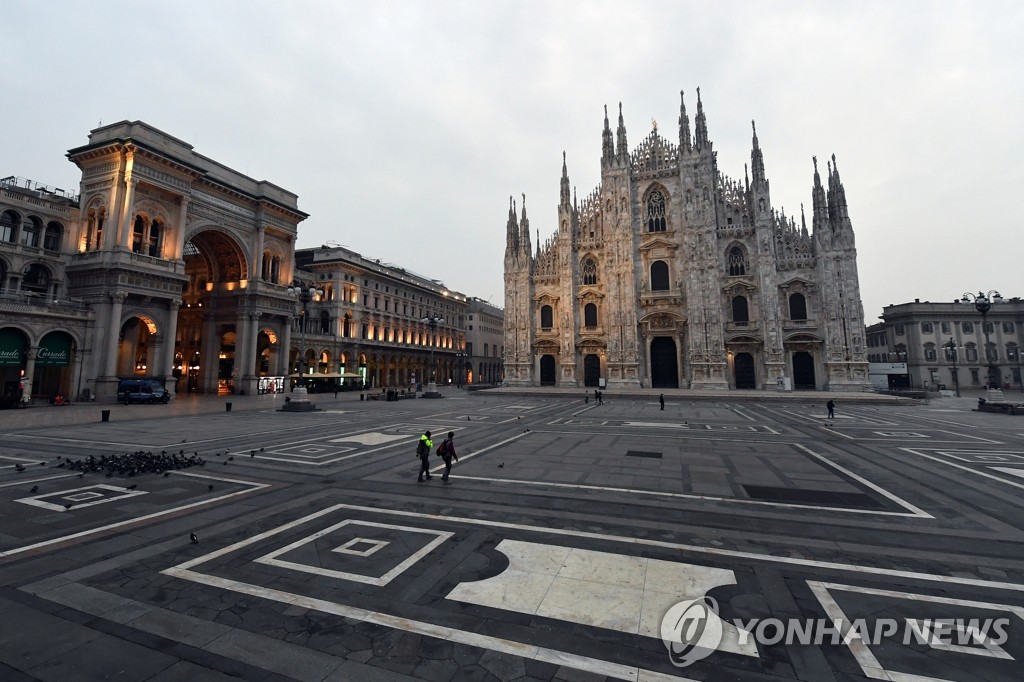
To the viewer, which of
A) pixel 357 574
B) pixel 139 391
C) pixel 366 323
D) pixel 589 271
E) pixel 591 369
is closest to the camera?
pixel 357 574

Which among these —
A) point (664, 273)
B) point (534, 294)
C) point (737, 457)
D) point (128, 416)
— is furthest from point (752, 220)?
point (128, 416)

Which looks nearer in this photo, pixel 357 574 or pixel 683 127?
pixel 357 574

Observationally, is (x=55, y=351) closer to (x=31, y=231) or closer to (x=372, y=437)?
(x=31, y=231)

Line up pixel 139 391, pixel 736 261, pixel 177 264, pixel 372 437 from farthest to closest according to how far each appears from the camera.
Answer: pixel 736 261
pixel 177 264
pixel 139 391
pixel 372 437

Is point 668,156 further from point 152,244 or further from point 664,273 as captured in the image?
point 152,244

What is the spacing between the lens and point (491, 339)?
93.1 metres

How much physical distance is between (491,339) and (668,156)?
5454cm

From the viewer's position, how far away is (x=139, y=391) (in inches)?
1188

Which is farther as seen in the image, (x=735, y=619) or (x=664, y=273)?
(x=664, y=273)

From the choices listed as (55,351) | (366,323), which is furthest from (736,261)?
(55,351)

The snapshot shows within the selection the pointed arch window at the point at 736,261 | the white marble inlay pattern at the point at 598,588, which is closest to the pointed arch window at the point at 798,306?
the pointed arch window at the point at 736,261

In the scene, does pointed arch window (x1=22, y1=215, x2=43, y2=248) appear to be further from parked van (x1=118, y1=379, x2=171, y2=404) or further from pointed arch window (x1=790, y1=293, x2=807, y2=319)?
pointed arch window (x1=790, y1=293, x2=807, y2=319)

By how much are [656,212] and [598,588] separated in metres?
48.3

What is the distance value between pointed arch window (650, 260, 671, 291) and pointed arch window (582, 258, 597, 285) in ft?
20.3
